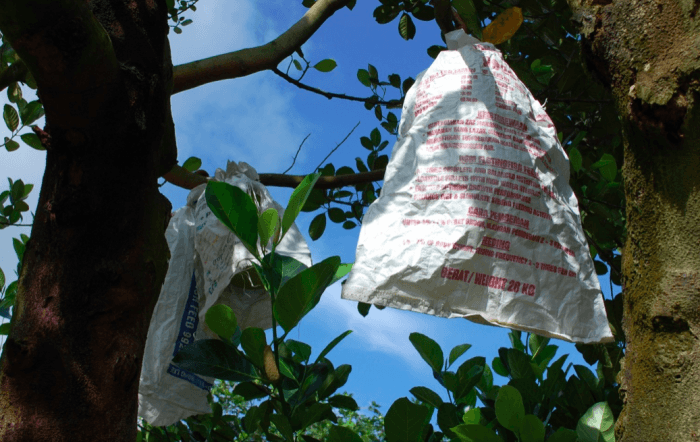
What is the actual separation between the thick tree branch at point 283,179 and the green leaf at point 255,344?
1.01 metres

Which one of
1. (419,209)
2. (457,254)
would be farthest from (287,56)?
(457,254)

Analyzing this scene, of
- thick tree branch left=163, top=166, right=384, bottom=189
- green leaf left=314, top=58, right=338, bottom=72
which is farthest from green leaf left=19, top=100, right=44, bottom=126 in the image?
green leaf left=314, top=58, right=338, bottom=72

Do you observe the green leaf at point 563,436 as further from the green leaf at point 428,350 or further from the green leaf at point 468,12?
the green leaf at point 468,12

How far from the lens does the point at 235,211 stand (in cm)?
79

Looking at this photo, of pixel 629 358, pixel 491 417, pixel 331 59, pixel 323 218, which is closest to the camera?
pixel 629 358

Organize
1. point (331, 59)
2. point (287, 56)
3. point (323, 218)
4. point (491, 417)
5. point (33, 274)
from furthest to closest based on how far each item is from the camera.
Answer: point (323, 218), point (331, 59), point (287, 56), point (491, 417), point (33, 274)

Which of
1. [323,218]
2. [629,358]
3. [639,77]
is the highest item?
[323,218]

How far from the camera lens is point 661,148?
0.67 meters

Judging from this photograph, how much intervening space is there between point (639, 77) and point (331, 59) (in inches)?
50.2

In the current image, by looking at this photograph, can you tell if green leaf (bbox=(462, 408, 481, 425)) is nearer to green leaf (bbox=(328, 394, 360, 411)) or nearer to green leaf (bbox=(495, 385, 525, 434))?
green leaf (bbox=(495, 385, 525, 434))

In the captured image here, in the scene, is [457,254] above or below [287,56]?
below

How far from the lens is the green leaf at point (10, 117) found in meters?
1.79

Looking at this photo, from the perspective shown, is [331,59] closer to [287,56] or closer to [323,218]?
[287,56]

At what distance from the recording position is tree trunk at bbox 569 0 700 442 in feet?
1.94
